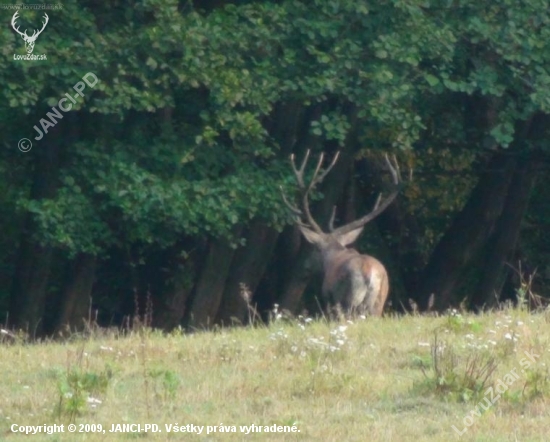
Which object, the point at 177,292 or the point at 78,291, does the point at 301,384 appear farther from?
the point at 177,292

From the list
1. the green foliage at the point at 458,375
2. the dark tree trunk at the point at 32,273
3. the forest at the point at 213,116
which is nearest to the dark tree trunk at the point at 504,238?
the forest at the point at 213,116

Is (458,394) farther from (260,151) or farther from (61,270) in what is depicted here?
(61,270)

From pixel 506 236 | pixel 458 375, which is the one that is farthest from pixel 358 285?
pixel 506 236

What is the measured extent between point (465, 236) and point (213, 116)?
6367mm

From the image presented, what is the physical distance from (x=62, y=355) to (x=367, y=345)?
2.44 metres

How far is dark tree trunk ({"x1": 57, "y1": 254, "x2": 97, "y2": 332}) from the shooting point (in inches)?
602

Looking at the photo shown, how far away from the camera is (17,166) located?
1531cm

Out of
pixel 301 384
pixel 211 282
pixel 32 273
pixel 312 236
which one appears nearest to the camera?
pixel 301 384

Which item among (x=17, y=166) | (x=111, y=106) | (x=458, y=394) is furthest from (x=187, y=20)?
(x=458, y=394)

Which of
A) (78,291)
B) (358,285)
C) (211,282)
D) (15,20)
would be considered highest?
(15,20)

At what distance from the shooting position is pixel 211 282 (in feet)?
51.8

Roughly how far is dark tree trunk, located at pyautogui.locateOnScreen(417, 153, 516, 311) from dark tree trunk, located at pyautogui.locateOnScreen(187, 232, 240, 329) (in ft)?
13.1

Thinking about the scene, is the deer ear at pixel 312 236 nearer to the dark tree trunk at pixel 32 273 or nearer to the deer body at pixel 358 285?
the deer body at pixel 358 285

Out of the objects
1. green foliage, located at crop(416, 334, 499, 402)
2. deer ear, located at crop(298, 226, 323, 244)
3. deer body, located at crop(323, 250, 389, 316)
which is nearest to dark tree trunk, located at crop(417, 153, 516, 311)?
A: deer ear, located at crop(298, 226, 323, 244)
